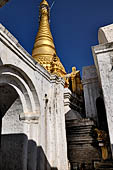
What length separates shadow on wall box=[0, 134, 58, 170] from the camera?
5168 millimetres

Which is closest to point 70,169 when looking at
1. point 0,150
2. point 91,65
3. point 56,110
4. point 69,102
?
point 56,110

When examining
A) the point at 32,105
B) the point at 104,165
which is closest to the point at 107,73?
the point at 32,105

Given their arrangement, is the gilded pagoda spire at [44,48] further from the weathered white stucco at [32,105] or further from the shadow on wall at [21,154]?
the shadow on wall at [21,154]

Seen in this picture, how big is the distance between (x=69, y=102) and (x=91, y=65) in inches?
126

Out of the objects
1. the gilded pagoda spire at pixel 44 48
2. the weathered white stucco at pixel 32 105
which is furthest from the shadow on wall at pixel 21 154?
the gilded pagoda spire at pixel 44 48

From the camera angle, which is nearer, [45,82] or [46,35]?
[45,82]

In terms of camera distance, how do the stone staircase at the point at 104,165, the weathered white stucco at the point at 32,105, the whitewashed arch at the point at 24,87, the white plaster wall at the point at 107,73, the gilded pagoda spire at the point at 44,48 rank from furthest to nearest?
the gilded pagoda spire at the point at 44,48
the white plaster wall at the point at 107,73
the stone staircase at the point at 104,165
the whitewashed arch at the point at 24,87
the weathered white stucco at the point at 32,105

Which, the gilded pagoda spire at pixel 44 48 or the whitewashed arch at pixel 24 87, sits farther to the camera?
the gilded pagoda spire at pixel 44 48

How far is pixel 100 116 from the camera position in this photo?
9.38 meters

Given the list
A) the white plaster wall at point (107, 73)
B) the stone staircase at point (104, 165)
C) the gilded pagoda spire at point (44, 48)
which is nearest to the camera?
the stone staircase at point (104, 165)

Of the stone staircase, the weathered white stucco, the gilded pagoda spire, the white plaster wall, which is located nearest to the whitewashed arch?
the weathered white stucco

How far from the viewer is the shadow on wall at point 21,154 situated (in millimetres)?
5168

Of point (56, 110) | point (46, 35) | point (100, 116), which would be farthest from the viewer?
point (46, 35)

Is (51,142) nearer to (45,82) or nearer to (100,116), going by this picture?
(45,82)
